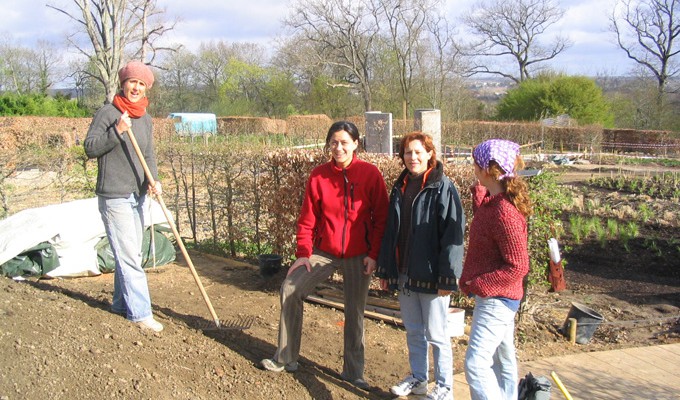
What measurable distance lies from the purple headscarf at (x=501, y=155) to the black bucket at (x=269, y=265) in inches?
143

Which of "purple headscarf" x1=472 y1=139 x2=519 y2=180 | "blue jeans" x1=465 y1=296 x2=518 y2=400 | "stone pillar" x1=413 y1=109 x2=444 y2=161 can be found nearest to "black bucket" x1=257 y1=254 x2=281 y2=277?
"blue jeans" x1=465 y1=296 x2=518 y2=400

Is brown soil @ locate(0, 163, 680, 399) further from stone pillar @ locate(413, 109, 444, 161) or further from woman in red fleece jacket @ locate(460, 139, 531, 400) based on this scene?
stone pillar @ locate(413, 109, 444, 161)

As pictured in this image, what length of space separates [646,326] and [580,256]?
8.14 feet

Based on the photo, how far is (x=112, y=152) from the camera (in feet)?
13.2

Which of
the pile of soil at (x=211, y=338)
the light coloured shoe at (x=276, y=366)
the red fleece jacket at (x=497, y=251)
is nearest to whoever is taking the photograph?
the red fleece jacket at (x=497, y=251)

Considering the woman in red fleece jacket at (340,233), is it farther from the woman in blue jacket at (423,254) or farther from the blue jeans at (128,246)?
the blue jeans at (128,246)

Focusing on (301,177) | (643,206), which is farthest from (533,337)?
(643,206)

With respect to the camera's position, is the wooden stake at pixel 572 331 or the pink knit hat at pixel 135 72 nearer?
the pink knit hat at pixel 135 72

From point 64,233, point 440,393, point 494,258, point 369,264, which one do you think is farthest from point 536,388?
point 64,233

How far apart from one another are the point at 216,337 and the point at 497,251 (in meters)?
2.23

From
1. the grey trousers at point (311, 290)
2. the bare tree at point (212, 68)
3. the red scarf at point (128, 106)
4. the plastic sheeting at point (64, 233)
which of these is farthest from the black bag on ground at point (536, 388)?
the bare tree at point (212, 68)

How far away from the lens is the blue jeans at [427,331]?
3.44m

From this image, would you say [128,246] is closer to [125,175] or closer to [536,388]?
[125,175]

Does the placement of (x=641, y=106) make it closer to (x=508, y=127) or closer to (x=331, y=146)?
(x=508, y=127)
